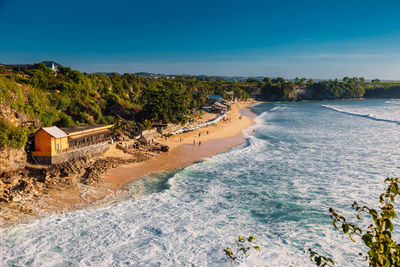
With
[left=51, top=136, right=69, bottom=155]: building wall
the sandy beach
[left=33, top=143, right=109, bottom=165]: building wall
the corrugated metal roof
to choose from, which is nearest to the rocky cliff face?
[left=33, top=143, right=109, bottom=165]: building wall

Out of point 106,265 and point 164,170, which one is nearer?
point 106,265

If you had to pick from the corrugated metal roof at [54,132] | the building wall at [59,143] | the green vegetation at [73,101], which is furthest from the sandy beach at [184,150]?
the corrugated metal roof at [54,132]

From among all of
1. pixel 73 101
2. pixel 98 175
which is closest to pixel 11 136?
pixel 98 175

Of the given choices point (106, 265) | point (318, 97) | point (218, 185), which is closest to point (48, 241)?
point (106, 265)

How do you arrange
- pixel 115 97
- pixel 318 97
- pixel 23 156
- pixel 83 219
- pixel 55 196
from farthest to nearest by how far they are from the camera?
pixel 318 97, pixel 115 97, pixel 23 156, pixel 55 196, pixel 83 219

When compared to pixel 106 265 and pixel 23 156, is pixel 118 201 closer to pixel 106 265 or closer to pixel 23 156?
pixel 106 265

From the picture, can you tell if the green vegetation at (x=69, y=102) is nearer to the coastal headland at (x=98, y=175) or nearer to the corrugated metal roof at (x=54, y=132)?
the corrugated metal roof at (x=54, y=132)

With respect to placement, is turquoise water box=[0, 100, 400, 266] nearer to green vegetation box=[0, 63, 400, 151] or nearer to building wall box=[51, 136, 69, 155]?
building wall box=[51, 136, 69, 155]
